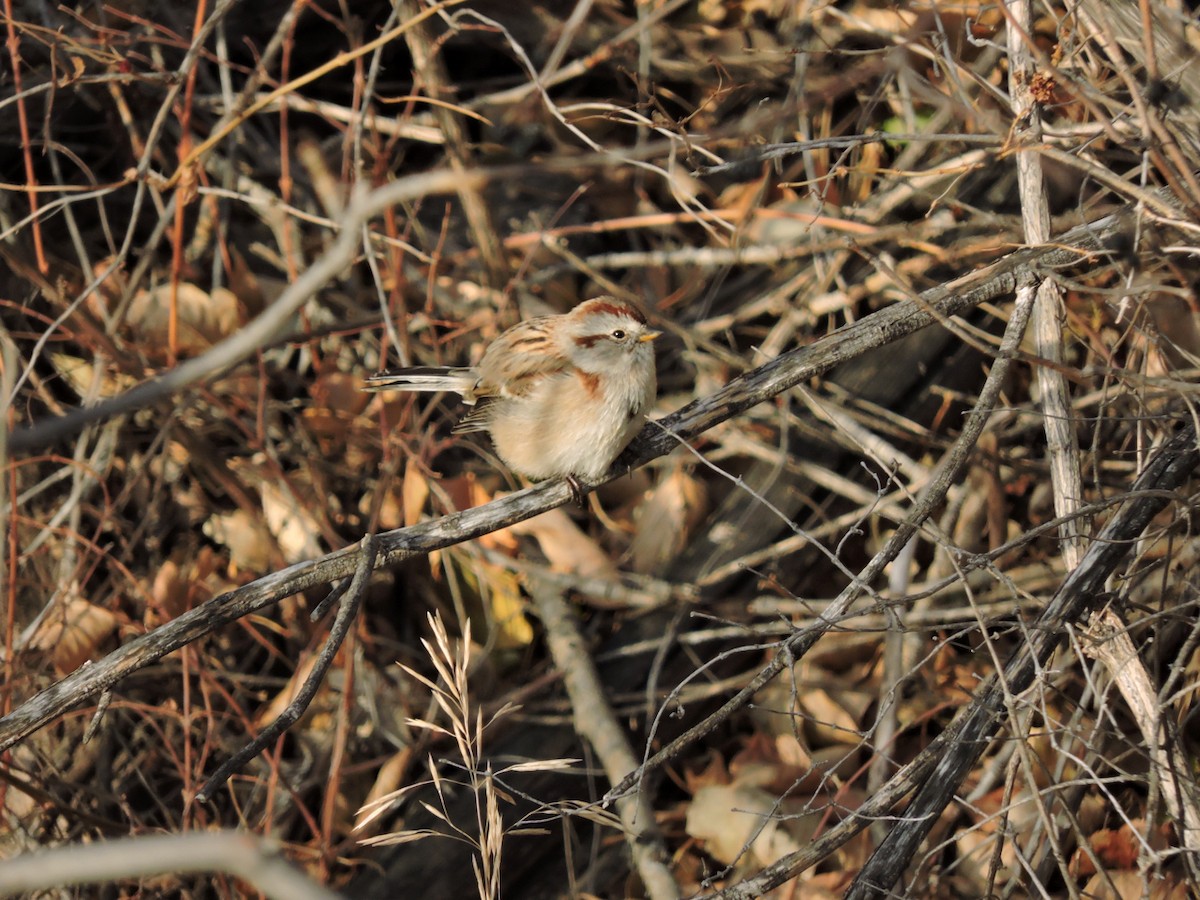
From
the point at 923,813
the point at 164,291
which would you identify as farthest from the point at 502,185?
the point at 923,813

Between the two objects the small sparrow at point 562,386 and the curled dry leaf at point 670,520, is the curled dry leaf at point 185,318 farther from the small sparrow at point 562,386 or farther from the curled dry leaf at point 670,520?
the curled dry leaf at point 670,520

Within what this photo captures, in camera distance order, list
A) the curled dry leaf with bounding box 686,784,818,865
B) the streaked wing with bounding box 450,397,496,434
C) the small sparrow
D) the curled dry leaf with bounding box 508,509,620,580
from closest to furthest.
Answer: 1. the small sparrow
2. the curled dry leaf with bounding box 686,784,818,865
3. the streaked wing with bounding box 450,397,496,434
4. the curled dry leaf with bounding box 508,509,620,580

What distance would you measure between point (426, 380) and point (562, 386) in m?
0.69

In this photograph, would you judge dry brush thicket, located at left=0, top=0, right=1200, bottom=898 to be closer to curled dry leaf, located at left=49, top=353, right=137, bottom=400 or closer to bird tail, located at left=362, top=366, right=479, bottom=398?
curled dry leaf, located at left=49, top=353, right=137, bottom=400

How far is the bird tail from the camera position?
4.16m

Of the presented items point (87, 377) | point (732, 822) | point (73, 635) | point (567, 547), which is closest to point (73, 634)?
point (73, 635)

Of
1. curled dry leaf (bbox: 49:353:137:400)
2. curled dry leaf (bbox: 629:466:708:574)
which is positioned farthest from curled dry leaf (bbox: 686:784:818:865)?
curled dry leaf (bbox: 49:353:137:400)

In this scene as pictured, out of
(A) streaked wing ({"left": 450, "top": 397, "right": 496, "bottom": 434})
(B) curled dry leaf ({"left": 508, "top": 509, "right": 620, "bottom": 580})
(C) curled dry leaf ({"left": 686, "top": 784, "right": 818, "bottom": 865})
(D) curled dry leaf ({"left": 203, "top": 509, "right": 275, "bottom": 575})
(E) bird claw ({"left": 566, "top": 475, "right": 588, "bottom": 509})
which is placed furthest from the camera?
(D) curled dry leaf ({"left": 203, "top": 509, "right": 275, "bottom": 575})

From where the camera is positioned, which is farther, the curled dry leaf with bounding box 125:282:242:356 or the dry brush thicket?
the curled dry leaf with bounding box 125:282:242:356

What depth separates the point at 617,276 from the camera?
548 cm

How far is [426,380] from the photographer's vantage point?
423 cm

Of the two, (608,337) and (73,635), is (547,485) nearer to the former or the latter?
(608,337)

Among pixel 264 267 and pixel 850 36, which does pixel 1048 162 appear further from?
pixel 264 267

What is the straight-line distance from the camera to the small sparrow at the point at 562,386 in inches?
140
